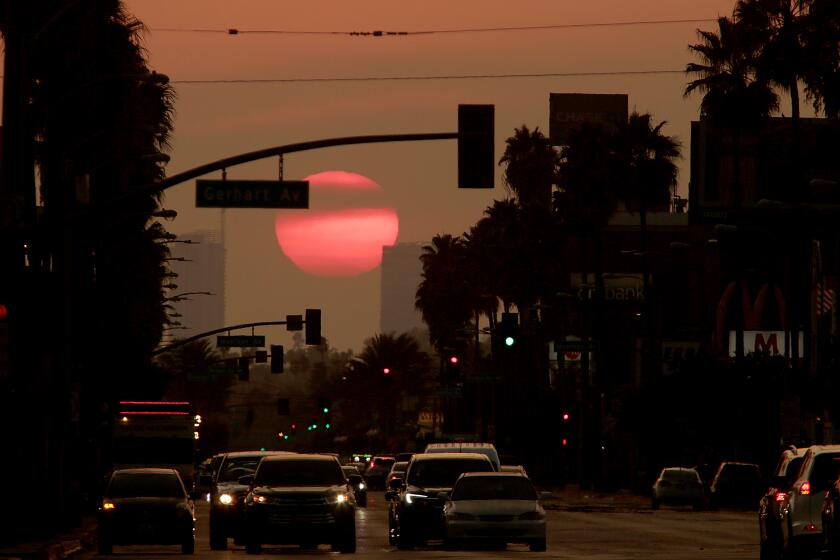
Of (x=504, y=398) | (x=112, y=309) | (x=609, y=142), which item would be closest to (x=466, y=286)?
(x=504, y=398)

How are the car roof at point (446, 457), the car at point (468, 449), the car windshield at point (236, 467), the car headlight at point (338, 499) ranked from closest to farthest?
the car headlight at point (338, 499) → the car roof at point (446, 457) → the car windshield at point (236, 467) → the car at point (468, 449)

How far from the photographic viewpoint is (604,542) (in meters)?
36.8

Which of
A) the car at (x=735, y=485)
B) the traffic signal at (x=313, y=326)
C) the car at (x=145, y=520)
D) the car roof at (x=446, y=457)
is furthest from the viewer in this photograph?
the traffic signal at (x=313, y=326)

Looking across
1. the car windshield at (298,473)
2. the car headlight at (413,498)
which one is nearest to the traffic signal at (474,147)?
the car windshield at (298,473)

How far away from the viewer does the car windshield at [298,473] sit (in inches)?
1346

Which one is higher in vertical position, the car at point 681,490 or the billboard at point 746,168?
the billboard at point 746,168

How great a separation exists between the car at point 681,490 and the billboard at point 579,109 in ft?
274

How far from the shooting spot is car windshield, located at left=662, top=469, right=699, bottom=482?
205ft

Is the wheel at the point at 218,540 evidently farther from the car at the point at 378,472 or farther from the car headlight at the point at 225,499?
the car at the point at 378,472

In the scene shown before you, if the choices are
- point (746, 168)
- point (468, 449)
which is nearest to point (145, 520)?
point (468, 449)

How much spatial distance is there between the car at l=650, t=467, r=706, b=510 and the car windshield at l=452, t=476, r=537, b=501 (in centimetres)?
2959

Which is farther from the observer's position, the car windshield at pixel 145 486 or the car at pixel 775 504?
the car windshield at pixel 145 486

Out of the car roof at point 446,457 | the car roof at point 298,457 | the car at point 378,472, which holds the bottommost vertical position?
the car at point 378,472

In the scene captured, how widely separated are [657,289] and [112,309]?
62418 millimetres
